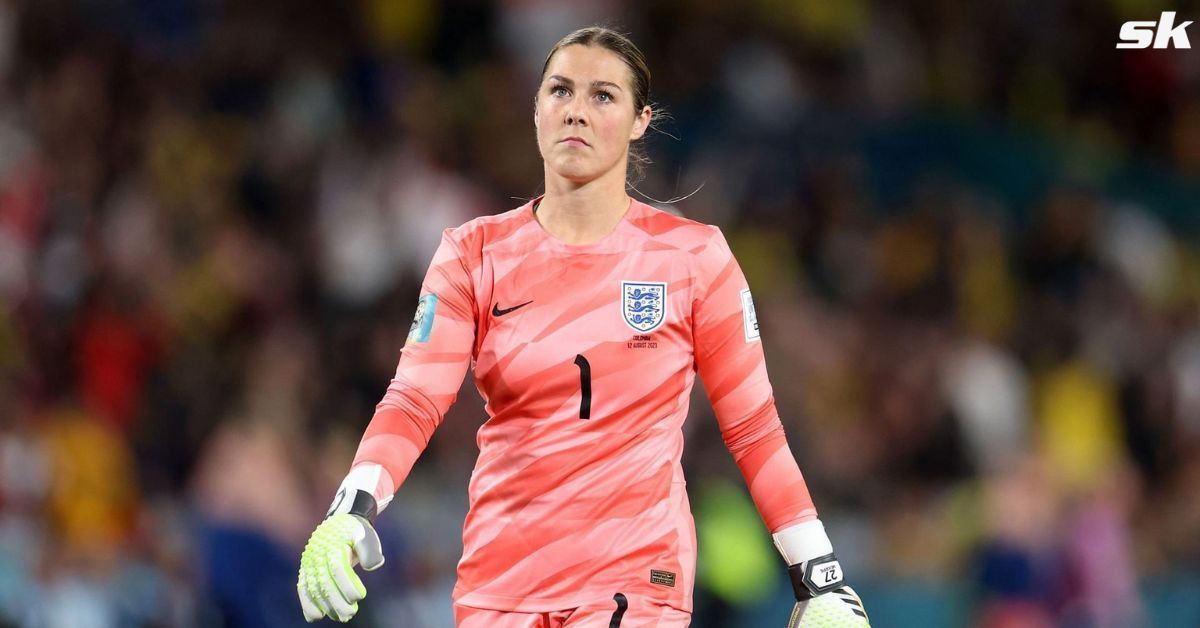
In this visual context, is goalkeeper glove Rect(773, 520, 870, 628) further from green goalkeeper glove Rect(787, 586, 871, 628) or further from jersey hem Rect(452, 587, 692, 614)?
jersey hem Rect(452, 587, 692, 614)

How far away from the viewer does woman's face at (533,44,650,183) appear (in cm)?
451

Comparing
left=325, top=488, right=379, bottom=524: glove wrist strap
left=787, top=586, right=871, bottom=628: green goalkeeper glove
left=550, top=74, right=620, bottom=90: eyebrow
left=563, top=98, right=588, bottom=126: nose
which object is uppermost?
left=550, top=74, right=620, bottom=90: eyebrow

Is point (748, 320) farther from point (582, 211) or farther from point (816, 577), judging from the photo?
point (816, 577)

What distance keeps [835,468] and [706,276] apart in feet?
16.5

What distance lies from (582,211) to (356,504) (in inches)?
40.5

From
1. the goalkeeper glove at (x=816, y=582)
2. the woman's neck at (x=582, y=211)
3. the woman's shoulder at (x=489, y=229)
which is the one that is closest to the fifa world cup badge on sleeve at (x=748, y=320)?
the woman's neck at (x=582, y=211)

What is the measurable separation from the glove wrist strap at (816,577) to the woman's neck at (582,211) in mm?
1057

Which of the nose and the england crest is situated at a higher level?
the nose

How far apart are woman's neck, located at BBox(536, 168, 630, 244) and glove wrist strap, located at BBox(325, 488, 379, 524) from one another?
902 millimetres

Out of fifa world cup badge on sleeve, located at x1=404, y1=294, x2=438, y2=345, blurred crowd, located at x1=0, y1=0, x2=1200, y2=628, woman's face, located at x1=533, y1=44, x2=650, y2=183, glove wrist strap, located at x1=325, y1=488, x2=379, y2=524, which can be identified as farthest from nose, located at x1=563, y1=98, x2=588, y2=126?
blurred crowd, located at x1=0, y1=0, x2=1200, y2=628

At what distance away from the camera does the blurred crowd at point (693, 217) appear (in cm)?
878

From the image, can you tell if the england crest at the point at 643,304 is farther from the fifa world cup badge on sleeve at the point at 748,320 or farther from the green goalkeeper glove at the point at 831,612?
the green goalkeeper glove at the point at 831,612

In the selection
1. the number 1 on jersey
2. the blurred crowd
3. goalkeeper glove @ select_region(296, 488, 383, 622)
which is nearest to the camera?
goalkeeper glove @ select_region(296, 488, 383, 622)

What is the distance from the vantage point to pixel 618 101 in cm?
455
